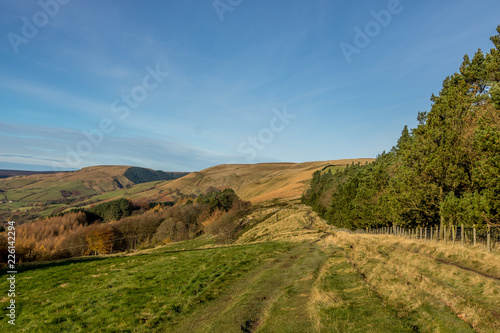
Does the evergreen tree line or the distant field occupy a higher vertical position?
the evergreen tree line

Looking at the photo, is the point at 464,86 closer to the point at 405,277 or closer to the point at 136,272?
the point at 405,277

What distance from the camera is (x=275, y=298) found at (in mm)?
14711

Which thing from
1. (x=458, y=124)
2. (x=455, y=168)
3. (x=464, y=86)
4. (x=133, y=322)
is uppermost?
(x=464, y=86)

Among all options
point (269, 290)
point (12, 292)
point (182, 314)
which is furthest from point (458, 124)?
point (12, 292)

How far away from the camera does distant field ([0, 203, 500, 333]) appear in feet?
35.5

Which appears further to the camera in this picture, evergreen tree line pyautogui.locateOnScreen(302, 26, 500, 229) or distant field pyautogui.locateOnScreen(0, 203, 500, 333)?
evergreen tree line pyautogui.locateOnScreen(302, 26, 500, 229)

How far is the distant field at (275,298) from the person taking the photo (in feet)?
35.5

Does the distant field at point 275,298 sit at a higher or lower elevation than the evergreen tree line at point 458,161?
lower

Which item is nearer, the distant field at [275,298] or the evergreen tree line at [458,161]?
the distant field at [275,298]

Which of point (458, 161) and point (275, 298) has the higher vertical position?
point (458, 161)

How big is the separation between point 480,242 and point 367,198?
113 ft

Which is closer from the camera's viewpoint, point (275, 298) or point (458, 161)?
point (275, 298)

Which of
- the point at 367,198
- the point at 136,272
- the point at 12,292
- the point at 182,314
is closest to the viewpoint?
the point at 182,314

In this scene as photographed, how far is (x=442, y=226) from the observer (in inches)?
1374
